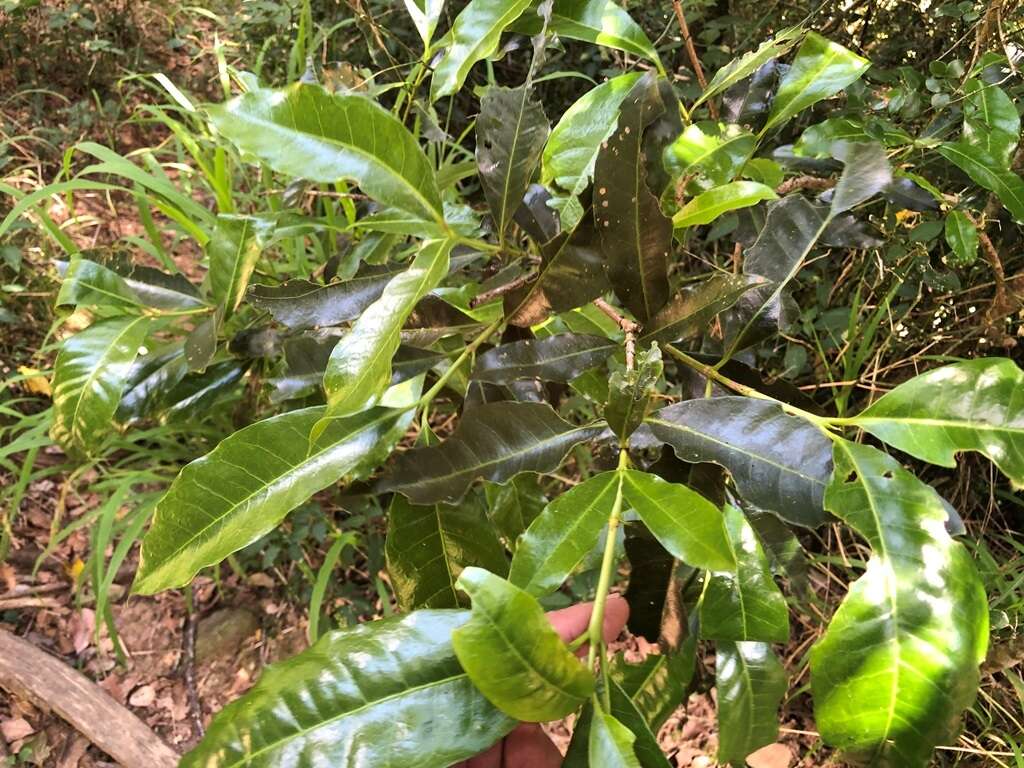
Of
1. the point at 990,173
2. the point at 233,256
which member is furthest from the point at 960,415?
the point at 233,256

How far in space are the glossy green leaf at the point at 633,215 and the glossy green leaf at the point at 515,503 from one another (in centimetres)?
23

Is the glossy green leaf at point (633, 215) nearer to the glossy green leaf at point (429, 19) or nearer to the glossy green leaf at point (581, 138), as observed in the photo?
the glossy green leaf at point (581, 138)

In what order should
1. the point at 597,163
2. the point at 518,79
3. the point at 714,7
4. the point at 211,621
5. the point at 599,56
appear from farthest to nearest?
the point at 518,79 → the point at 599,56 → the point at 714,7 → the point at 211,621 → the point at 597,163

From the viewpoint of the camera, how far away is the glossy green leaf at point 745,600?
1.55 feet

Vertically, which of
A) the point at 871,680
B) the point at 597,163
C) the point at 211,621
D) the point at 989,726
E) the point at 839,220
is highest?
the point at 597,163

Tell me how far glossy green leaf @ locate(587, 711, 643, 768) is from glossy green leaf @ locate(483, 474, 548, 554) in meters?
0.31

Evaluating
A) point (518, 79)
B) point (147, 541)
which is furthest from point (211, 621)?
point (518, 79)

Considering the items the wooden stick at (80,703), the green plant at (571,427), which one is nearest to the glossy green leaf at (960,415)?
the green plant at (571,427)

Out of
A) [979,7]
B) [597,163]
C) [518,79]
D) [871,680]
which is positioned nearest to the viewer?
[871,680]

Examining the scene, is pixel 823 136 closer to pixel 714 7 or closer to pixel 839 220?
pixel 839 220

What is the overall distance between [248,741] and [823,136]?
74cm

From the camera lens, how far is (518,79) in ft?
6.77

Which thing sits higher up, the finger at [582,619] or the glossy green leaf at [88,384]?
the glossy green leaf at [88,384]

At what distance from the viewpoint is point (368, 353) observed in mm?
422
